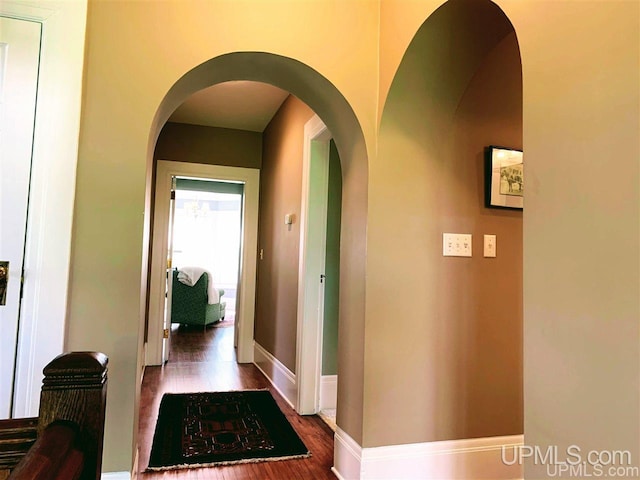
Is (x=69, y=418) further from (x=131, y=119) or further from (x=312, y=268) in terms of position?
(x=312, y=268)

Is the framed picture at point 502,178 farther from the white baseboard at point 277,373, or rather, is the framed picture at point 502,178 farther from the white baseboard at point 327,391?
the white baseboard at point 277,373

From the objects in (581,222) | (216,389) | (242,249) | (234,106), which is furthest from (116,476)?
(234,106)

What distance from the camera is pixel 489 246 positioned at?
2.12 meters

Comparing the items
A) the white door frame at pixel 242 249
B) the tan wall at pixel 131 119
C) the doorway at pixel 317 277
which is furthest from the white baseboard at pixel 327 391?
the white door frame at pixel 242 249

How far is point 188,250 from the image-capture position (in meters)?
8.83

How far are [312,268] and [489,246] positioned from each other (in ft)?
4.25

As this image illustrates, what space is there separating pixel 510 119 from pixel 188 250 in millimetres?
7699

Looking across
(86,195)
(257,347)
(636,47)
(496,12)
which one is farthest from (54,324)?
(257,347)

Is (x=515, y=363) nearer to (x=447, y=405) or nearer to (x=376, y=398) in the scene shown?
(x=447, y=405)

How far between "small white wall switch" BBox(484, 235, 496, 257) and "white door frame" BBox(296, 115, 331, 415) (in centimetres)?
125

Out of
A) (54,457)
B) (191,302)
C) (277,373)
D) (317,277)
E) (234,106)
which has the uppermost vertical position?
(234,106)

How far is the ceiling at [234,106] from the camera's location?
3.59 meters

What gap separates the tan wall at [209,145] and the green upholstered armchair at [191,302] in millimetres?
2536

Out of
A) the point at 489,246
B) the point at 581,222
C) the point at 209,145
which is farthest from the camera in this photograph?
the point at 209,145
